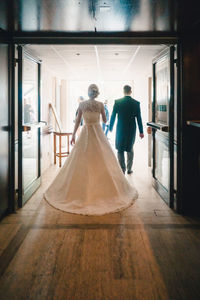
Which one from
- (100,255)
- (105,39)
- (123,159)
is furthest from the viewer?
(123,159)

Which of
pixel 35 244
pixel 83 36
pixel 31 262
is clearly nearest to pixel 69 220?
pixel 35 244

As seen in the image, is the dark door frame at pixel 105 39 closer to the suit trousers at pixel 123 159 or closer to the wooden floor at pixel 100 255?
the wooden floor at pixel 100 255

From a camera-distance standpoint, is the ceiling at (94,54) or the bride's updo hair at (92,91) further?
the ceiling at (94,54)

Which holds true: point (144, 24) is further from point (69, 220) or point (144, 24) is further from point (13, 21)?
point (69, 220)

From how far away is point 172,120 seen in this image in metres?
4.10

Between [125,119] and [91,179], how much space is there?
5.66 feet

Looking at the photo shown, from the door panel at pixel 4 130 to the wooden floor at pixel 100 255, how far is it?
0.96 ft

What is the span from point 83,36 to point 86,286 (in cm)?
284

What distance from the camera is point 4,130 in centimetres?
367

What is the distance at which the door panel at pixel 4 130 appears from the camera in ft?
11.7

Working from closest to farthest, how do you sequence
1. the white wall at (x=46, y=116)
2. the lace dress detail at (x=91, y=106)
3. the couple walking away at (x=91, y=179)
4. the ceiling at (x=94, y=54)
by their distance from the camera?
1. the couple walking away at (x=91, y=179)
2. the lace dress detail at (x=91, y=106)
3. the ceiling at (x=94, y=54)
4. the white wall at (x=46, y=116)

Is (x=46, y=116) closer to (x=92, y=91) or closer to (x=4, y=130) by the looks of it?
(x=92, y=91)

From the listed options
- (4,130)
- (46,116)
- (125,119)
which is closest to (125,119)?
(125,119)

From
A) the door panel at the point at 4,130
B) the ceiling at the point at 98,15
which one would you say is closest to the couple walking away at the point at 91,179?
the door panel at the point at 4,130
